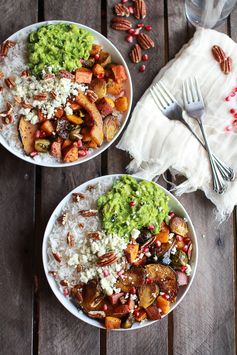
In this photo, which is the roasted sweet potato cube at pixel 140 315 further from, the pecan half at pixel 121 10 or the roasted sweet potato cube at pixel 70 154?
the pecan half at pixel 121 10

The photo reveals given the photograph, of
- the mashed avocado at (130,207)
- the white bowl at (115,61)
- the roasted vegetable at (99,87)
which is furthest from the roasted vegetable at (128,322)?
the roasted vegetable at (99,87)

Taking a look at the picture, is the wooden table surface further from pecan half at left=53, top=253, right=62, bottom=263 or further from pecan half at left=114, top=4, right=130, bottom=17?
pecan half at left=53, top=253, right=62, bottom=263

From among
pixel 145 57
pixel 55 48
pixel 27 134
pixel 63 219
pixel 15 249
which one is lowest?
pixel 15 249

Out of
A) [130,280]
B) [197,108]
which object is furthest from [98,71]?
[130,280]

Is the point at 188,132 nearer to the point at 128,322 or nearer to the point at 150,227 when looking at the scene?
the point at 150,227

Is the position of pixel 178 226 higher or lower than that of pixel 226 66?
lower
